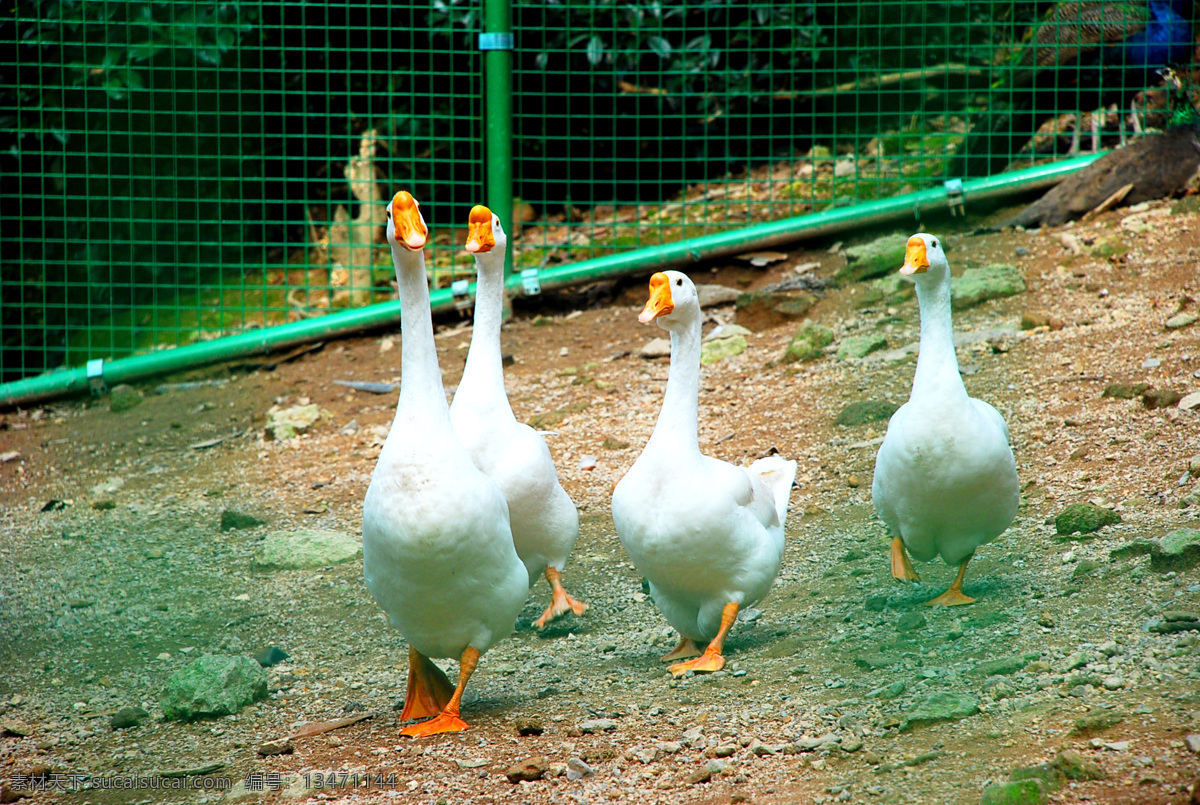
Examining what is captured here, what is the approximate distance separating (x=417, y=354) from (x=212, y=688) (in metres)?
1.29

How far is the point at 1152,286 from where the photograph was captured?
20.3ft

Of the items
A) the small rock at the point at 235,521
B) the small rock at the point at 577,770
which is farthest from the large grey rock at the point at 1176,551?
the small rock at the point at 235,521

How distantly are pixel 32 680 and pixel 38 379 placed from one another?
4139 millimetres

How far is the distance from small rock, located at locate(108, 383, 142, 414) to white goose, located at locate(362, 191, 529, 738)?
4682 millimetres

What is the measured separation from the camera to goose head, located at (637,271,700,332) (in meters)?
3.75

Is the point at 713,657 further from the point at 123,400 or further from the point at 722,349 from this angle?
the point at 123,400

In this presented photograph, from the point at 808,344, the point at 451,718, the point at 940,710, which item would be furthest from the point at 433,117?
the point at 940,710

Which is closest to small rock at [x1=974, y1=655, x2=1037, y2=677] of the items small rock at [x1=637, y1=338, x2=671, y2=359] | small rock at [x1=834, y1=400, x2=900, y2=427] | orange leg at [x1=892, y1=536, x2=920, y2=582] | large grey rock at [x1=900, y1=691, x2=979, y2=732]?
large grey rock at [x1=900, y1=691, x2=979, y2=732]

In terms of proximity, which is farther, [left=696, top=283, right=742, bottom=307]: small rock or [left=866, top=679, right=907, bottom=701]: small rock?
[left=696, top=283, right=742, bottom=307]: small rock

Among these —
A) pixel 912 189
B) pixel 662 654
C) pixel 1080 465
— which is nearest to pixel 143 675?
pixel 662 654

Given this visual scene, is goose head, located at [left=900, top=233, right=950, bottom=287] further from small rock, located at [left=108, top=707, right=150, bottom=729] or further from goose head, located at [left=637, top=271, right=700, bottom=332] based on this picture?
small rock, located at [left=108, top=707, right=150, bottom=729]

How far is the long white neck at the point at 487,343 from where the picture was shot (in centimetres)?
438

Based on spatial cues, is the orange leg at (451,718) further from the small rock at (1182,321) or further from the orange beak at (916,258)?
the small rock at (1182,321)

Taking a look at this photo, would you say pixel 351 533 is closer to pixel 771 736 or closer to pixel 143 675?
pixel 143 675
